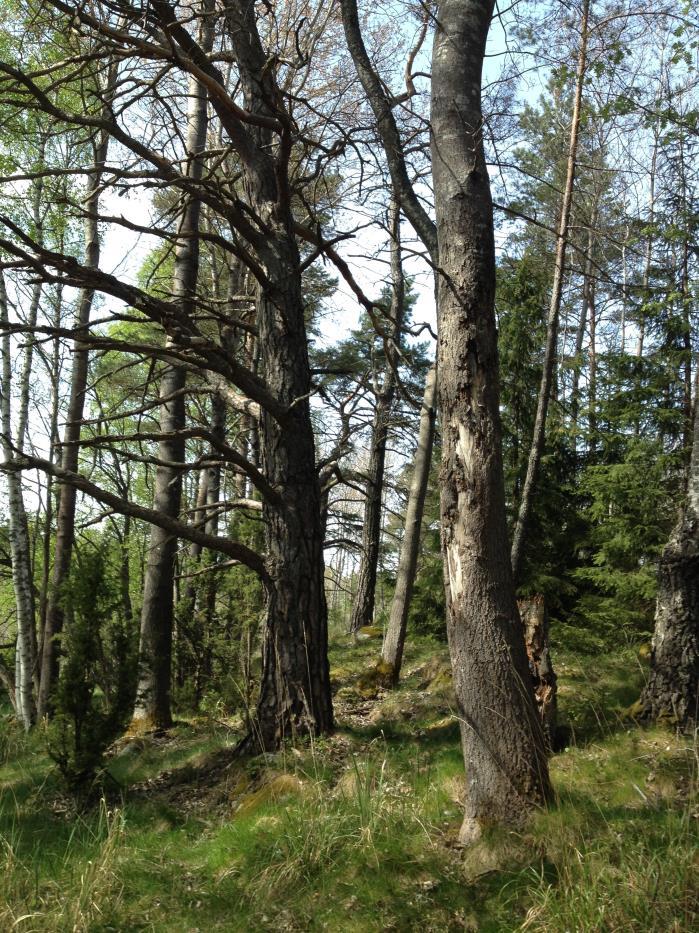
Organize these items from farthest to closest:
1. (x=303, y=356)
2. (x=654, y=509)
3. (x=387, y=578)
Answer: (x=387, y=578), (x=654, y=509), (x=303, y=356)

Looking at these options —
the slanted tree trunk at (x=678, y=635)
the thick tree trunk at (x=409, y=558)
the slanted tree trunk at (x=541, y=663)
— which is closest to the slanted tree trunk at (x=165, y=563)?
the thick tree trunk at (x=409, y=558)

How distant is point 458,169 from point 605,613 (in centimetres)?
691

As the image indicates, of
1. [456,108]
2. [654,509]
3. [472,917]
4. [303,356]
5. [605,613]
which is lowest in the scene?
[472,917]

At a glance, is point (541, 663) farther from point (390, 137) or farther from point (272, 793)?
point (390, 137)

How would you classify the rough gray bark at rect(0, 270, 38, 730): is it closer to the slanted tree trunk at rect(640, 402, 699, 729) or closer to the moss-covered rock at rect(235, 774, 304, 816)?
the moss-covered rock at rect(235, 774, 304, 816)

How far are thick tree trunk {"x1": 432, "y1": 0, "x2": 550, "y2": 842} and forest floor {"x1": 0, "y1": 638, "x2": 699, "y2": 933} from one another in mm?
308

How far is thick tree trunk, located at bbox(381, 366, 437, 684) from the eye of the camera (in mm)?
8688

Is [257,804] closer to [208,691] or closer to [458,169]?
[458,169]

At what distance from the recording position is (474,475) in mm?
4035

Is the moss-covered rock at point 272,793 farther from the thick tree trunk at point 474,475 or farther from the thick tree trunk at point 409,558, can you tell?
the thick tree trunk at point 409,558

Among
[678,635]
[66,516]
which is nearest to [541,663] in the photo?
[678,635]

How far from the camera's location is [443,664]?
8.92m

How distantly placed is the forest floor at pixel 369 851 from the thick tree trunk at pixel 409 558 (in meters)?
2.71

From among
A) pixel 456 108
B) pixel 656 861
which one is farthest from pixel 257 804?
pixel 456 108
